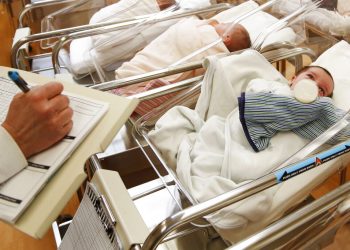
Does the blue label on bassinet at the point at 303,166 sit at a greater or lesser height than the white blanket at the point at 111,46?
greater

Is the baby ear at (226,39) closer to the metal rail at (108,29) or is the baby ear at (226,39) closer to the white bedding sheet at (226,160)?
the metal rail at (108,29)

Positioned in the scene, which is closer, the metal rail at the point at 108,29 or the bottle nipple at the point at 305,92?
the bottle nipple at the point at 305,92

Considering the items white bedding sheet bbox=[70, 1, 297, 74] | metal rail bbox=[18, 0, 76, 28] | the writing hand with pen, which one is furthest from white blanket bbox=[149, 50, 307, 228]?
metal rail bbox=[18, 0, 76, 28]

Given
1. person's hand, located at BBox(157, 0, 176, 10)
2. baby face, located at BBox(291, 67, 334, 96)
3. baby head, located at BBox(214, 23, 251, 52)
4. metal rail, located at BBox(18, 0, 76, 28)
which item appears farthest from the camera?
person's hand, located at BBox(157, 0, 176, 10)

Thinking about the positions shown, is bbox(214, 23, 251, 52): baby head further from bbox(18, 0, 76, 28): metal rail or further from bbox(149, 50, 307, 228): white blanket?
bbox(18, 0, 76, 28): metal rail

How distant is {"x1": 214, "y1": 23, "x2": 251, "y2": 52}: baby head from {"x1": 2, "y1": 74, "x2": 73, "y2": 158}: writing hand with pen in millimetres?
936

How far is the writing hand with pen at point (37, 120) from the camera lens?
0.80 metres

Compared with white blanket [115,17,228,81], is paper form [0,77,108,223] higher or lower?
higher

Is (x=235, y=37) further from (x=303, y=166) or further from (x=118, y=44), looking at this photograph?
(x=303, y=166)

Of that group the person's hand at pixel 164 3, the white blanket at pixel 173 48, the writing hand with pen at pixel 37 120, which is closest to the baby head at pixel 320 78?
the white blanket at pixel 173 48

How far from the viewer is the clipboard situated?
735 millimetres

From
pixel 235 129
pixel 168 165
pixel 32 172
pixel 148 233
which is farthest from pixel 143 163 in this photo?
pixel 148 233

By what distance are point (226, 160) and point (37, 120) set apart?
17.8 inches

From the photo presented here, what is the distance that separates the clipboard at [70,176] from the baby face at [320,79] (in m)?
0.63
